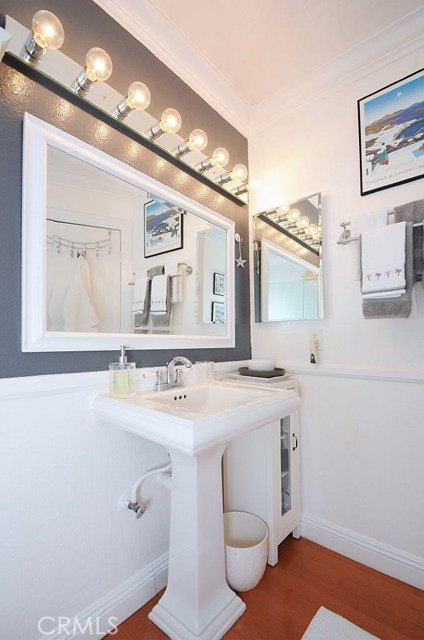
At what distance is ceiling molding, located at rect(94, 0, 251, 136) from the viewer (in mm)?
1211

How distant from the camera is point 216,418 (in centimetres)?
80

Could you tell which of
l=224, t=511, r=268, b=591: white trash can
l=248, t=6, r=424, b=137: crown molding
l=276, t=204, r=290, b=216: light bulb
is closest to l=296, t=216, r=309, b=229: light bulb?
l=276, t=204, r=290, b=216: light bulb

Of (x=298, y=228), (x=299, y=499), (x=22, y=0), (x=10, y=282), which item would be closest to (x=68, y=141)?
(x=22, y=0)

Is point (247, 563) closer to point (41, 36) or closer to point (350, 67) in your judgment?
point (41, 36)

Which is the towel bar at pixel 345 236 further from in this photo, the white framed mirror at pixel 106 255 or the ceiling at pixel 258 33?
the ceiling at pixel 258 33

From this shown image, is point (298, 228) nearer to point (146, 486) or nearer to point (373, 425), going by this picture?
point (373, 425)

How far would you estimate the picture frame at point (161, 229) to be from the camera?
128 centimetres

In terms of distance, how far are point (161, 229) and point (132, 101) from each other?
0.47m

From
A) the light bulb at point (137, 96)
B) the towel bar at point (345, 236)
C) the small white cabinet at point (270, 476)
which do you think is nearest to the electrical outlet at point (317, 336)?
the small white cabinet at point (270, 476)

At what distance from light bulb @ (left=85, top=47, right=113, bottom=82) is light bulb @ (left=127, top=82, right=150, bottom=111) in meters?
0.11

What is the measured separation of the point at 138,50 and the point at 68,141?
0.65 meters

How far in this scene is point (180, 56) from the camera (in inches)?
56.1

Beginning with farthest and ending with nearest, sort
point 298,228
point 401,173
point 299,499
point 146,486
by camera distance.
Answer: point 298,228, point 299,499, point 401,173, point 146,486

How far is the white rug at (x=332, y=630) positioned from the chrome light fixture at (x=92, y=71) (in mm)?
1990
